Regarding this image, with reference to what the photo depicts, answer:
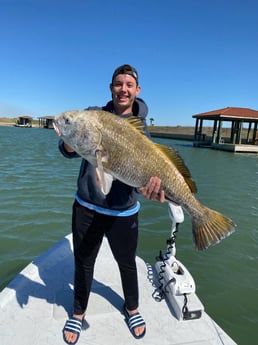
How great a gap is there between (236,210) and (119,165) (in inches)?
344

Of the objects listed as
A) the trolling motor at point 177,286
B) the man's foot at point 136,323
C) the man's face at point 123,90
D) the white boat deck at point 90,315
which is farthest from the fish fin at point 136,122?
the white boat deck at point 90,315

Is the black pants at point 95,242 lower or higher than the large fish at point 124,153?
lower

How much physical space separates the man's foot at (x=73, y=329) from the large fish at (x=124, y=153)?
1451 millimetres

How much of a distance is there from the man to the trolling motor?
472 mm

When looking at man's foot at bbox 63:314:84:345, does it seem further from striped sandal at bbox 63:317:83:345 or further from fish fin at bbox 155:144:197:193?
fish fin at bbox 155:144:197:193

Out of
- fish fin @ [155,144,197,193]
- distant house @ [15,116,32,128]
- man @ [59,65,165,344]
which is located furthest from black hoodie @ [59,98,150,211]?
distant house @ [15,116,32,128]

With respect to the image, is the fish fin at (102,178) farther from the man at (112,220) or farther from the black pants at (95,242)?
the black pants at (95,242)

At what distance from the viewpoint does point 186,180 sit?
250 cm

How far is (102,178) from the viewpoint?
229cm

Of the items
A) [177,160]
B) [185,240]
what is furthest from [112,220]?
[185,240]

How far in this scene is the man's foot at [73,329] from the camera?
2.74m

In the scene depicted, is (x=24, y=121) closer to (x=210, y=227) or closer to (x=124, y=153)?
(x=124, y=153)

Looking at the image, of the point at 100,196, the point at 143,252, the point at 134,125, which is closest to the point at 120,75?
the point at 134,125

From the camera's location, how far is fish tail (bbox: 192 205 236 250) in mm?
2537
